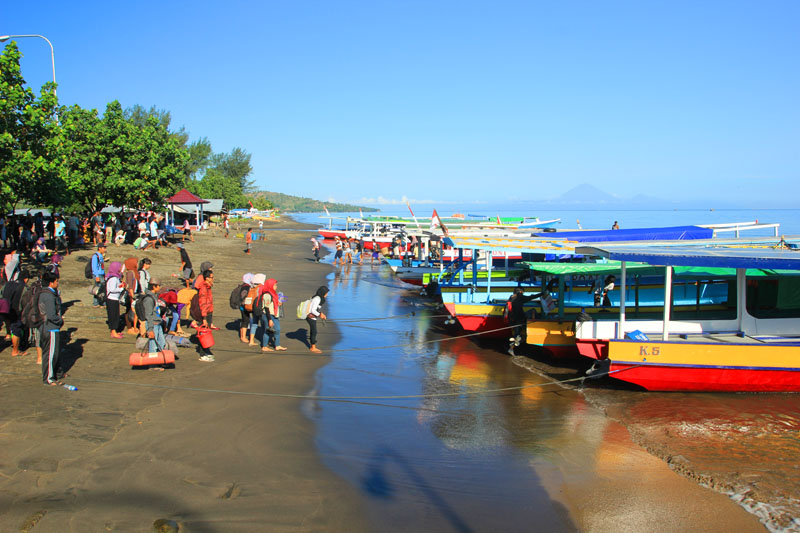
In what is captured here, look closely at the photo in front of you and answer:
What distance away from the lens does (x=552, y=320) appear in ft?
44.5

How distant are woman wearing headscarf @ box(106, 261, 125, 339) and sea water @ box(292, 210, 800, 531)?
475 centimetres

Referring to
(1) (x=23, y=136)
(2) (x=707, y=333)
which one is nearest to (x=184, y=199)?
(1) (x=23, y=136)

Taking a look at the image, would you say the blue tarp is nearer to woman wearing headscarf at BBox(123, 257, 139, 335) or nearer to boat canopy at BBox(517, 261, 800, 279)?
boat canopy at BBox(517, 261, 800, 279)

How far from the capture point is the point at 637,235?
19875 mm

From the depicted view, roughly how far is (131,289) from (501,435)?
888cm

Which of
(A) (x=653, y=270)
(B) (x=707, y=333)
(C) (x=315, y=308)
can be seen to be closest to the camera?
(B) (x=707, y=333)

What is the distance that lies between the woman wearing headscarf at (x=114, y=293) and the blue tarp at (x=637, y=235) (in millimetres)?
13092

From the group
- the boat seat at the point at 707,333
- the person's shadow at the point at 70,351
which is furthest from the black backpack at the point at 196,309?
the boat seat at the point at 707,333

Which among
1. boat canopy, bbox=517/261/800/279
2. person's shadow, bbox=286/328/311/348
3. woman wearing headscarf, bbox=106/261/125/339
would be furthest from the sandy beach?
boat canopy, bbox=517/261/800/279

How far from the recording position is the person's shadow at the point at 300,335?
1448cm

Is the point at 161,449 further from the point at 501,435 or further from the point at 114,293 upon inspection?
the point at 114,293

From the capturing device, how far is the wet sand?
5.85m

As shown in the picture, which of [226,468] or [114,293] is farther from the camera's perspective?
[114,293]

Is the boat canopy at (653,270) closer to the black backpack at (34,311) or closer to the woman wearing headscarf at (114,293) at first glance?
the woman wearing headscarf at (114,293)
